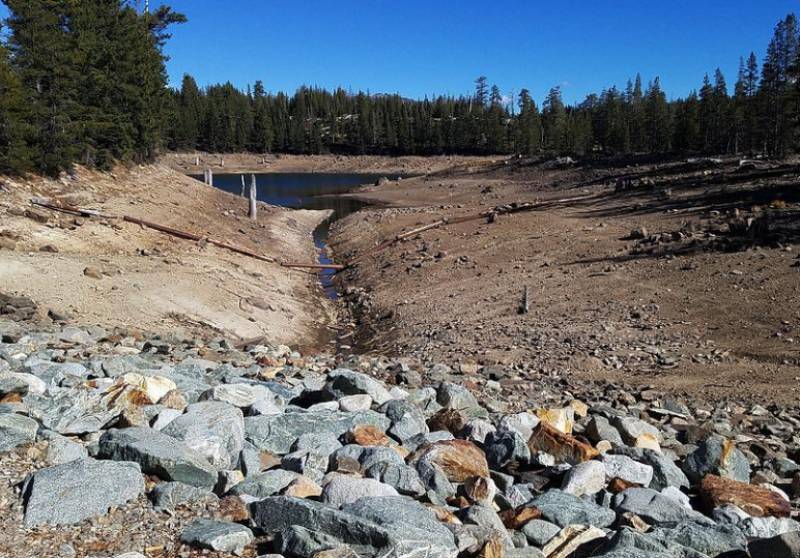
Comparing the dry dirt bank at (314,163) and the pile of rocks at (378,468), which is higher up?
the dry dirt bank at (314,163)

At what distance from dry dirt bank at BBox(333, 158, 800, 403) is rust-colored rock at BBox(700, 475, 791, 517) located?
16.6 ft

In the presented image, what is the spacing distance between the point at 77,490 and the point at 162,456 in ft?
2.42

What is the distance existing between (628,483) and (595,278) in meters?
13.9

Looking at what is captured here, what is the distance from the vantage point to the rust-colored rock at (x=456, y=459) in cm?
664

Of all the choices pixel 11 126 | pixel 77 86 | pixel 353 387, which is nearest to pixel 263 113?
pixel 77 86

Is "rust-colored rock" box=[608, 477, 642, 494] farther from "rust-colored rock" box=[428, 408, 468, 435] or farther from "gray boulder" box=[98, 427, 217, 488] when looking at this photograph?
"gray boulder" box=[98, 427, 217, 488]

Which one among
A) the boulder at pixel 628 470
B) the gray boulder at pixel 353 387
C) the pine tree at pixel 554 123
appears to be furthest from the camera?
the pine tree at pixel 554 123

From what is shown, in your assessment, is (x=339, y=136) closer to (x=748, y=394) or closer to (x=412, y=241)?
(x=412, y=241)

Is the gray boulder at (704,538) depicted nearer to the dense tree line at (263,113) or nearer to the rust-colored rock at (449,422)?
the rust-colored rock at (449,422)

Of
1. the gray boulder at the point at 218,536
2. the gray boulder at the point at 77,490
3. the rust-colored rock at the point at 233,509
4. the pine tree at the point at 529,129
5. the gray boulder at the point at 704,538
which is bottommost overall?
the gray boulder at the point at 704,538

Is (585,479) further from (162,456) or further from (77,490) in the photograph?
(77,490)

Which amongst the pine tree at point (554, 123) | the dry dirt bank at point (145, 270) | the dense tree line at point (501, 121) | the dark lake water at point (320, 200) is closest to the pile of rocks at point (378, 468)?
the dry dirt bank at point (145, 270)

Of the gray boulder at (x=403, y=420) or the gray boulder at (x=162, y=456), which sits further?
the gray boulder at (x=403, y=420)

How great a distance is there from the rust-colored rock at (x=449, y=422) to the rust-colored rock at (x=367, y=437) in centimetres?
120
